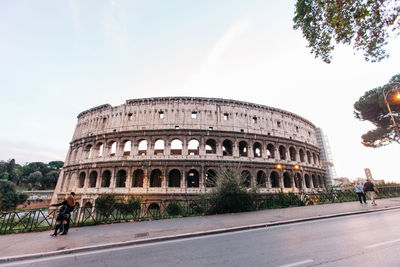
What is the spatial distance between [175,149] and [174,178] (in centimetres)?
359

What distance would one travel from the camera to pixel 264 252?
405 cm

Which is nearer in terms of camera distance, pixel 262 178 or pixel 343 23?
pixel 343 23

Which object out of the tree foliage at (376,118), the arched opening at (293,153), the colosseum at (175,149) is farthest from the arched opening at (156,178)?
the tree foliage at (376,118)

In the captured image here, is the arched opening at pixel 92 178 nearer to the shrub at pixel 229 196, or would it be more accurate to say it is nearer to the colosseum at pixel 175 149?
the colosseum at pixel 175 149

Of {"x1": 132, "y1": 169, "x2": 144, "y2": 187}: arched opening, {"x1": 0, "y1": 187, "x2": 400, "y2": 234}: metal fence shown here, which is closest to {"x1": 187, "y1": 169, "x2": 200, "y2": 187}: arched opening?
{"x1": 132, "y1": 169, "x2": 144, "y2": 187}: arched opening

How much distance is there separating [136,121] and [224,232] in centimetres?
1816

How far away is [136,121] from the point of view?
21219 mm

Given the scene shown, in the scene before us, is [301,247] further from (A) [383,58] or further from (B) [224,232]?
(A) [383,58]

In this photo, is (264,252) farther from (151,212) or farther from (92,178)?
(92,178)

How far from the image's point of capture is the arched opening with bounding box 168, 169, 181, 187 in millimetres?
20203

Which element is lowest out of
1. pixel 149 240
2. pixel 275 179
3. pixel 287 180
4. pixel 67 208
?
pixel 149 240

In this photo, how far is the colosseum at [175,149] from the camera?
61.8 feet

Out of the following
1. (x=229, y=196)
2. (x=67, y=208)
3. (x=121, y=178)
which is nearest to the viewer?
(x=67, y=208)

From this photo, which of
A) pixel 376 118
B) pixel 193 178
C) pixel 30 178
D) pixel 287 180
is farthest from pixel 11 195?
pixel 376 118
